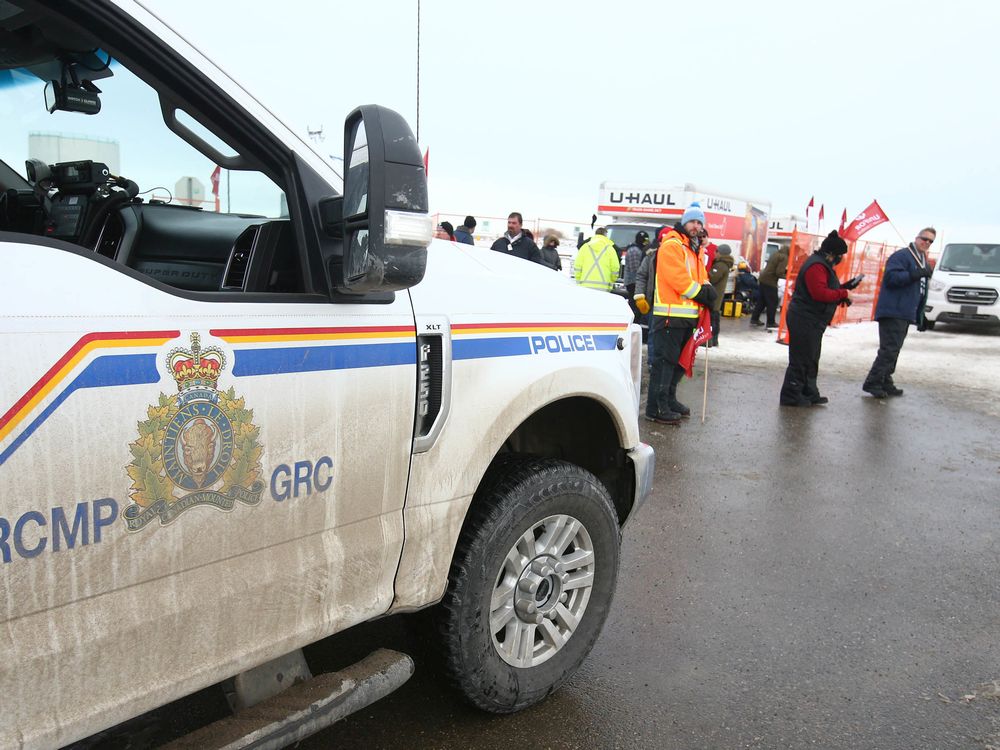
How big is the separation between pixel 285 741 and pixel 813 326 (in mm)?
7678

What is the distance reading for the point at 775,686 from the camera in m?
3.04

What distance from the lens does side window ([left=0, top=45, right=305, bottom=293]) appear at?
6.73ft

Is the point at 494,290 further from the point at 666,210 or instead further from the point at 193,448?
the point at 666,210

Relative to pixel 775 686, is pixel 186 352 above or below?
above

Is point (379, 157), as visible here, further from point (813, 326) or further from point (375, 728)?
point (813, 326)

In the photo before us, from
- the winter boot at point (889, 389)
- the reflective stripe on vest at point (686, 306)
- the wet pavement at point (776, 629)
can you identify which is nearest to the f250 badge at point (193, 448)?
the wet pavement at point (776, 629)

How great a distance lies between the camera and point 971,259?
17.5 m

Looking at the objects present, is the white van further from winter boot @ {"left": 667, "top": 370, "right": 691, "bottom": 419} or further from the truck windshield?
winter boot @ {"left": 667, "top": 370, "right": 691, "bottom": 419}

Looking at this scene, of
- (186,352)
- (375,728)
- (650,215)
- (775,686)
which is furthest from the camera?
(650,215)

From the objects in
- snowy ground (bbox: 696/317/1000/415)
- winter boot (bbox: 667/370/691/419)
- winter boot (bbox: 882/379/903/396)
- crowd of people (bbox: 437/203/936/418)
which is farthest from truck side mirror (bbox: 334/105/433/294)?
snowy ground (bbox: 696/317/1000/415)

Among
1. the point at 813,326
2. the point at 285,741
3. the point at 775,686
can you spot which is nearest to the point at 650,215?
the point at 813,326

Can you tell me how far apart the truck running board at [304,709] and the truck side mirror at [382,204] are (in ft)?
3.68

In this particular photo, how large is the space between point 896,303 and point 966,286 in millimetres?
9703

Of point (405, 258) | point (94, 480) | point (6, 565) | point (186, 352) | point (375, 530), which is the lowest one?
point (375, 530)
